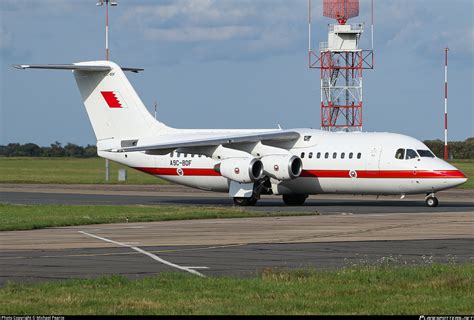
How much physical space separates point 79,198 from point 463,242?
2637 cm

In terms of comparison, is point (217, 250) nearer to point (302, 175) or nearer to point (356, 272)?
point (356, 272)

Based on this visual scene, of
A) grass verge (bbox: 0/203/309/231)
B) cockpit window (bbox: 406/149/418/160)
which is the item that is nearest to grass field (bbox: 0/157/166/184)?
cockpit window (bbox: 406/149/418/160)

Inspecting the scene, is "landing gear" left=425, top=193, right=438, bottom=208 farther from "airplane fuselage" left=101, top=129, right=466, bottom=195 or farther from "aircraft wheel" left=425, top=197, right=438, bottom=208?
"airplane fuselage" left=101, top=129, right=466, bottom=195

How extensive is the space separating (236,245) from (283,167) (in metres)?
19.5

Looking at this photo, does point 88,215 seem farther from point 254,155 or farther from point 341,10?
point 341,10

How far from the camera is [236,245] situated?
22.9 metres

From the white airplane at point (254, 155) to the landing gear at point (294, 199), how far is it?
42mm

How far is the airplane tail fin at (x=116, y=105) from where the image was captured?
154ft

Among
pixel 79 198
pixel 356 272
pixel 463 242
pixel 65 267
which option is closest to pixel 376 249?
pixel 463 242

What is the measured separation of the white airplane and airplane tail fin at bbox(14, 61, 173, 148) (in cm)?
4

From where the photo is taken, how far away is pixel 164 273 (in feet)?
55.7

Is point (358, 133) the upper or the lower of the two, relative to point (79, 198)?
upper

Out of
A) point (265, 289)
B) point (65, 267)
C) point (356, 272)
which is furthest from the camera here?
point (65, 267)

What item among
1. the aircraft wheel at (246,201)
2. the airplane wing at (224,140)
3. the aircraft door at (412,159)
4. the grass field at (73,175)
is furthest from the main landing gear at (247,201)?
the grass field at (73,175)
